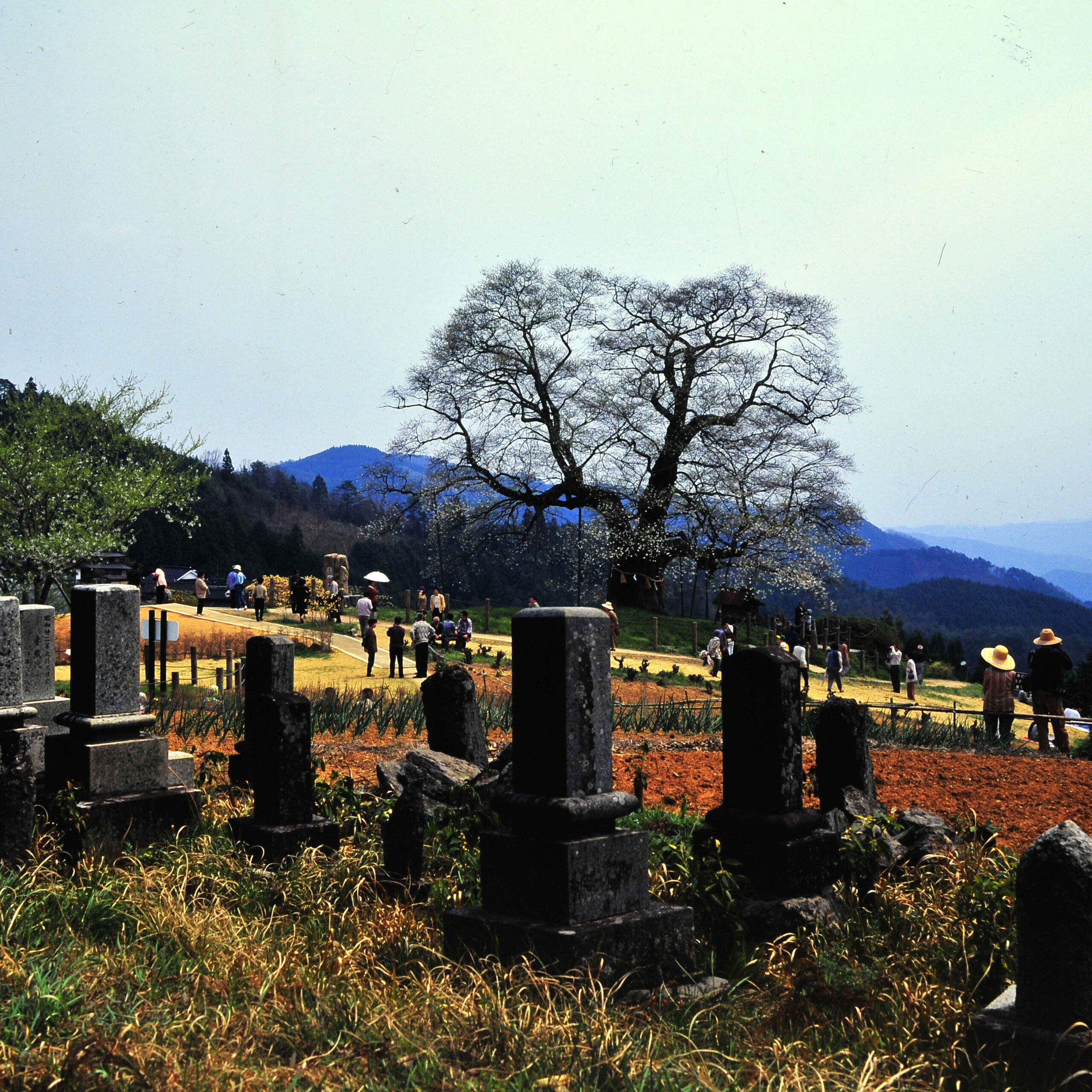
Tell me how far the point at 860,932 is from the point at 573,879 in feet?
5.83

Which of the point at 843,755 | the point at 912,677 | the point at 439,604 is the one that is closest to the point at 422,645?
the point at 439,604

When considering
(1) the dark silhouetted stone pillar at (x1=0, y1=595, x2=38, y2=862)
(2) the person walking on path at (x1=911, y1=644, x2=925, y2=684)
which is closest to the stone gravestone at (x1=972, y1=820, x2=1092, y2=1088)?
(1) the dark silhouetted stone pillar at (x1=0, y1=595, x2=38, y2=862)

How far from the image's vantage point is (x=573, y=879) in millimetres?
4324

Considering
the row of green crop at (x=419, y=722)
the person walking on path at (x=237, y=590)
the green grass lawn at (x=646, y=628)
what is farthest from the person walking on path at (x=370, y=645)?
the person walking on path at (x=237, y=590)

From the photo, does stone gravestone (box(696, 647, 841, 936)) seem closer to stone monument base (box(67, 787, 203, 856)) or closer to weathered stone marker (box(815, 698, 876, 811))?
weathered stone marker (box(815, 698, 876, 811))

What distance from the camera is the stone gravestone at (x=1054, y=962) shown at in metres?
3.37

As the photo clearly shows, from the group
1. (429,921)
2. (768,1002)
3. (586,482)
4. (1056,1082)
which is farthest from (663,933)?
(586,482)

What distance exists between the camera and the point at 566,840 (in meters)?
4.40

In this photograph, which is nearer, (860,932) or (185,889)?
(860,932)

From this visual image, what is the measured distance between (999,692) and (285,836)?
11413 mm

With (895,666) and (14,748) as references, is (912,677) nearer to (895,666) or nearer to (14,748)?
(895,666)

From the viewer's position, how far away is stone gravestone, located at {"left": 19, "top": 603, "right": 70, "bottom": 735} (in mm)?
7996

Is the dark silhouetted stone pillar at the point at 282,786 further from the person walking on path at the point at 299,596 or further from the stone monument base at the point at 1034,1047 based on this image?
the person walking on path at the point at 299,596

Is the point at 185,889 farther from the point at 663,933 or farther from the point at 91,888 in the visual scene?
the point at 663,933
